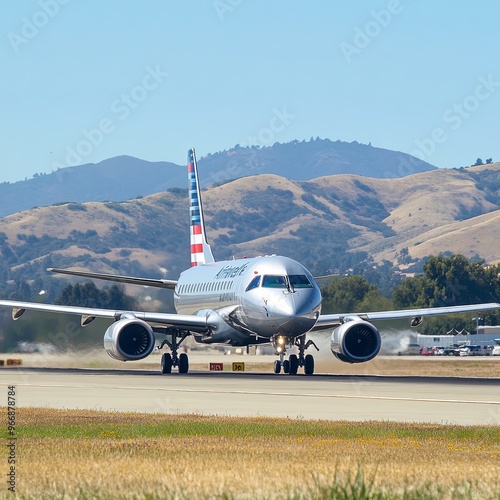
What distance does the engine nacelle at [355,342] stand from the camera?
4842cm

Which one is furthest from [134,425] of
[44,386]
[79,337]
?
[79,337]

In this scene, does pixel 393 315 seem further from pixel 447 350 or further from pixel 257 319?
pixel 447 350

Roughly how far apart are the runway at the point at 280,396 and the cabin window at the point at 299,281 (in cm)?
412

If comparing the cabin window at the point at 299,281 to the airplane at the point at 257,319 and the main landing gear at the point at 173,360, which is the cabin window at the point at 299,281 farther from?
the main landing gear at the point at 173,360

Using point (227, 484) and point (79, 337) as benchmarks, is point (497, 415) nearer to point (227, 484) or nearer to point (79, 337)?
point (227, 484)

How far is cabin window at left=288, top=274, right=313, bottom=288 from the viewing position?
48344 mm

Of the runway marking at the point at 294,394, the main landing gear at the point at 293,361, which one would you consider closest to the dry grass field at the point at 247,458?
Result: the runway marking at the point at 294,394

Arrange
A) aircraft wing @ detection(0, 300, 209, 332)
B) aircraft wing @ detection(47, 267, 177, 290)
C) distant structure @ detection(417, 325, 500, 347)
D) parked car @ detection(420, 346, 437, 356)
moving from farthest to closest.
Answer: distant structure @ detection(417, 325, 500, 347)
parked car @ detection(420, 346, 437, 356)
aircraft wing @ detection(47, 267, 177, 290)
aircraft wing @ detection(0, 300, 209, 332)

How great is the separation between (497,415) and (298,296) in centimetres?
2181

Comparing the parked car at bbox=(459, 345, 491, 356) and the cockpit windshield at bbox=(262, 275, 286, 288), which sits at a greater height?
the cockpit windshield at bbox=(262, 275, 286, 288)

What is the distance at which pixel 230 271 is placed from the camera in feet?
177

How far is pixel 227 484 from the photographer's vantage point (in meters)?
13.9

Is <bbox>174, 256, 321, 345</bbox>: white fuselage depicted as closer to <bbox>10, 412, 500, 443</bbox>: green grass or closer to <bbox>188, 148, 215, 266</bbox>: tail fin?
<bbox>188, 148, 215, 266</bbox>: tail fin

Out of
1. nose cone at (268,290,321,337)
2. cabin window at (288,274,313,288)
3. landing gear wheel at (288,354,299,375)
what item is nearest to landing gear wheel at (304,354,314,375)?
landing gear wheel at (288,354,299,375)
